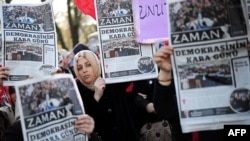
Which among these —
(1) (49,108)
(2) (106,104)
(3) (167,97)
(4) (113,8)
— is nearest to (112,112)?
(2) (106,104)

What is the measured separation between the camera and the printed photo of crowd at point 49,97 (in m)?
2.41

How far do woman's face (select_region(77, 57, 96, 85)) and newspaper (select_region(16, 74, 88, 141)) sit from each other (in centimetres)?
106

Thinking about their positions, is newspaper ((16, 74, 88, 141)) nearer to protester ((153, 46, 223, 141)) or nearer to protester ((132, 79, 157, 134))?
protester ((153, 46, 223, 141))

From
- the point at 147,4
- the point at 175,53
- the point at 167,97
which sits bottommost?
the point at 167,97

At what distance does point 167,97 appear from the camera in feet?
8.45

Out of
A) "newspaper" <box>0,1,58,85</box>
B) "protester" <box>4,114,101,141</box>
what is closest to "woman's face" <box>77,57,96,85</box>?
"newspaper" <box>0,1,58,85</box>

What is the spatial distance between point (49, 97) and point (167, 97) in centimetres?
66

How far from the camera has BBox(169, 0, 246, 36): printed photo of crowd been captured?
2.39 meters

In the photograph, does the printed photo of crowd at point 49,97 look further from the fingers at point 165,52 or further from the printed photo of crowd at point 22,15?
the printed photo of crowd at point 22,15

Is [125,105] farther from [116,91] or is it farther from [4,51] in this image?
[4,51]

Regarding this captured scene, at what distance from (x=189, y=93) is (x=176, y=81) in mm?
93

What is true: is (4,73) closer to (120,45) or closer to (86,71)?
(86,71)

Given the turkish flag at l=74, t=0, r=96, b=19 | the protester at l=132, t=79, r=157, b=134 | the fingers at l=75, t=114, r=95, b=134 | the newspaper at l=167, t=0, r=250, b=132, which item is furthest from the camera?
the turkish flag at l=74, t=0, r=96, b=19

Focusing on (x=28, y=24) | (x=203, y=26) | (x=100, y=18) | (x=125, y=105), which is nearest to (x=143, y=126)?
(x=125, y=105)
